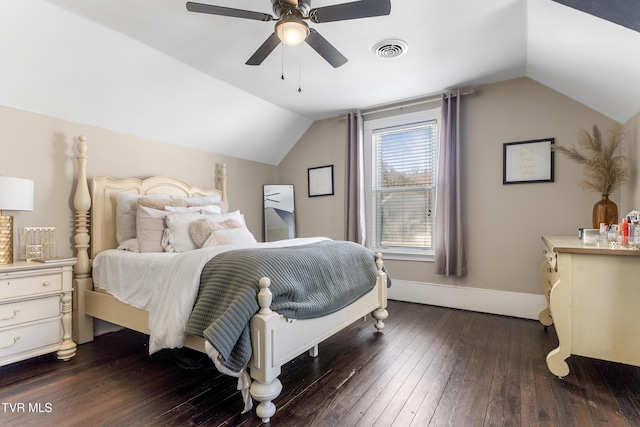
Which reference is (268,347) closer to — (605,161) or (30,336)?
(30,336)

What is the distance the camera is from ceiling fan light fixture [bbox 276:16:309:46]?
1.77 meters

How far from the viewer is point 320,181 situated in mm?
4508

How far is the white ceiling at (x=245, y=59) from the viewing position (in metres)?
2.05

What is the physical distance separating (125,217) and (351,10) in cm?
251

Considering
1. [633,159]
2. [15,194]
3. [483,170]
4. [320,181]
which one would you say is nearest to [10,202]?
[15,194]

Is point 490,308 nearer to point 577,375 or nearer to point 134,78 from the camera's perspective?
point 577,375

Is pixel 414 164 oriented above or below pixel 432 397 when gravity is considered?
above

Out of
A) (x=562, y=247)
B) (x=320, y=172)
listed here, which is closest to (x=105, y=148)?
(x=320, y=172)

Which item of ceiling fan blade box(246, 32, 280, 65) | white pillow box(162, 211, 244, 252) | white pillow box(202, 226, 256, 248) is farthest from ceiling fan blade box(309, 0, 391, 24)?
white pillow box(162, 211, 244, 252)

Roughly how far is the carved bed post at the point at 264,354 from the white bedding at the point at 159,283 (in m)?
0.47

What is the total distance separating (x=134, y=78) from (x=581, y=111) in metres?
4.00

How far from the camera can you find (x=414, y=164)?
393 cm

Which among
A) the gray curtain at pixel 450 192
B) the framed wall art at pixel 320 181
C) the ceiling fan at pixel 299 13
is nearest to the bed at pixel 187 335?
the gray curtain at pixel 450 192

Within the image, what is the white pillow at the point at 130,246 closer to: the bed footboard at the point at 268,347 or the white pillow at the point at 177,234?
the white pillow at the point at 177,234
